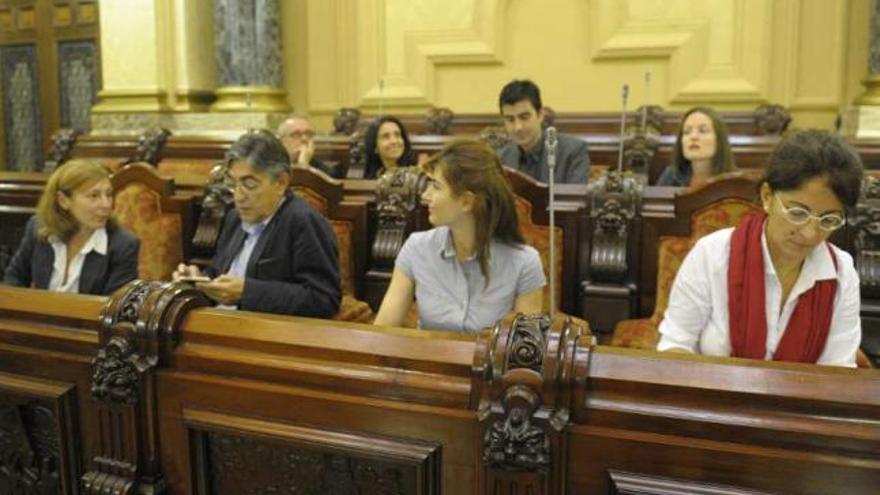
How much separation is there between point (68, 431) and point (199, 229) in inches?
81.9

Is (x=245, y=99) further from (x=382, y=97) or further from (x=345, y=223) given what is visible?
(x=345, y=223)

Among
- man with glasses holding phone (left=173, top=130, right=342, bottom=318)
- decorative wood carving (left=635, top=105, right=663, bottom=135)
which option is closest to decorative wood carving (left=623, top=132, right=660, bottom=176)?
decorative wood carving (left=635, top=105, right=663, bottom=135)

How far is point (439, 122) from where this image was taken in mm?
6297

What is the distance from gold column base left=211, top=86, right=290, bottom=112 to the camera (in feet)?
22.5

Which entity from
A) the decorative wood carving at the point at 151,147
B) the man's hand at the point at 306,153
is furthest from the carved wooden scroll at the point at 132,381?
the decorative wood carving at the point at 151,147

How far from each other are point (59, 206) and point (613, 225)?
6.33 feet

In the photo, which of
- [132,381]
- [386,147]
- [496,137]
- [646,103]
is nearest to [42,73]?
[386,147]

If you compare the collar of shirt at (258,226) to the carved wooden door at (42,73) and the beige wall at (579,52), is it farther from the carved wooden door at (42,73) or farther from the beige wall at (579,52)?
the carved wooden door at (42,73)

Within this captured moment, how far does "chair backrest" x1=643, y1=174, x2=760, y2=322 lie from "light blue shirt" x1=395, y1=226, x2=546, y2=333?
826mm

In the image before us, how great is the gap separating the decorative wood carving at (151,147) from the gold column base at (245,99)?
960 mm

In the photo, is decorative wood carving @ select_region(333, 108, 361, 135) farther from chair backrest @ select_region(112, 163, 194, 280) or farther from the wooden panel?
the wooden panel

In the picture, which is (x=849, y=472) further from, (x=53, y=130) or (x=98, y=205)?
(x=53, y=130)

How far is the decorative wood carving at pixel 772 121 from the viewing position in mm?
5531

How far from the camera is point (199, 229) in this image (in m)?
3.55
